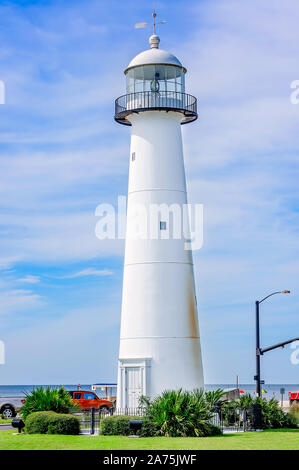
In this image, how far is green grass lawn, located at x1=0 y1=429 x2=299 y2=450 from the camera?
28.6m

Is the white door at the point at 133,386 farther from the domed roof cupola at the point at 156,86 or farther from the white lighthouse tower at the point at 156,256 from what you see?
the domed roof cupola at the point at 156,86

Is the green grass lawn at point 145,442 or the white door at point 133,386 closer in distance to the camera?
the green grass lawn at point 145,442

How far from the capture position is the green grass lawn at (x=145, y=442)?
28.6m

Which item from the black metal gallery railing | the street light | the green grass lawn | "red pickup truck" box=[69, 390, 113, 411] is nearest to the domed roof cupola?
the black metal gallery railing

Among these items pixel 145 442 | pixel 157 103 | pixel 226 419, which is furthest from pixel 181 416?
pixel 157 103

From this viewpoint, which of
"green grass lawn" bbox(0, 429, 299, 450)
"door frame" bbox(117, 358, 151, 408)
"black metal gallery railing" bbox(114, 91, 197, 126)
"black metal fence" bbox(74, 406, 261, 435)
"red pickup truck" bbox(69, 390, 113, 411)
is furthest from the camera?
"red pickup truck" bbox(69, 390, 113, 411)

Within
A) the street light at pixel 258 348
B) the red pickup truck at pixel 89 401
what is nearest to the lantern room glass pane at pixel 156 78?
the street light at pixel 258 348

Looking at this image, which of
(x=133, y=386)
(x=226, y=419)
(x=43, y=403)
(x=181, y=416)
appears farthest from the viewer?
(x=226, y=419)

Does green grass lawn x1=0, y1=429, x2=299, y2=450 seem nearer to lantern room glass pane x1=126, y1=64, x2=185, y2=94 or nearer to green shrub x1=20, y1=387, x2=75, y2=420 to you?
green shrub x1=20, y1=387, x2=75, y2=420

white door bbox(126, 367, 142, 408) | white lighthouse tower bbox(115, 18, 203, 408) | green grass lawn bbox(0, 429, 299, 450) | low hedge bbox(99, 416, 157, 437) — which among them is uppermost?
white lighthouse tower bbox(115, 18, 203, 408)

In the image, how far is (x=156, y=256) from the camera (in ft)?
132

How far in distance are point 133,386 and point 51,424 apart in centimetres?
707

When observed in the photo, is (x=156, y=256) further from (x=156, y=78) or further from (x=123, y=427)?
(x=123, y=427)

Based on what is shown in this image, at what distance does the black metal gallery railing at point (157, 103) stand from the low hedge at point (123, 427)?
15.3 metres
